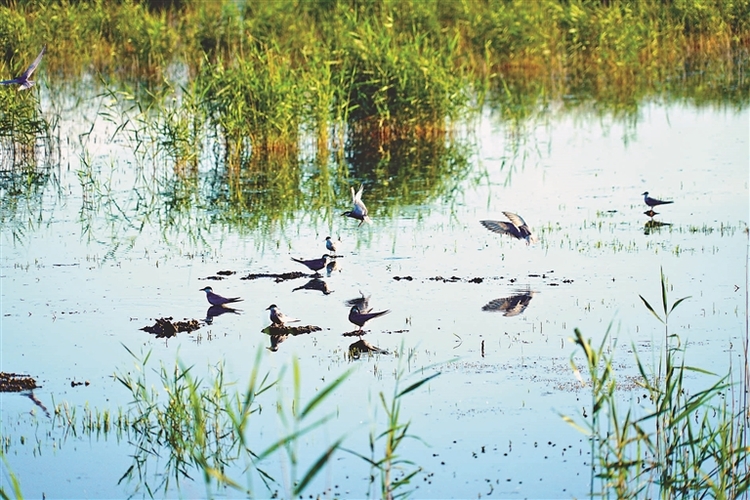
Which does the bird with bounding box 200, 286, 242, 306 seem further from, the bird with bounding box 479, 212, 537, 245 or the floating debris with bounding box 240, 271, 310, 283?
the bird with bounding box 479, 212, 537, 245

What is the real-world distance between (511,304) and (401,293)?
0.94 meters

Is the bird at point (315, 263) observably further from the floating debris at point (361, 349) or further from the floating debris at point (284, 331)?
the floating debris at point (361, 349)

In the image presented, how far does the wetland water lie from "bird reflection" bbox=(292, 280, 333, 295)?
0.06 m

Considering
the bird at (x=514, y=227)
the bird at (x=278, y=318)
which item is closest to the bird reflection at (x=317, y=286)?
the bird at (x=278, y=318)

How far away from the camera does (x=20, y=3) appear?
914 inches

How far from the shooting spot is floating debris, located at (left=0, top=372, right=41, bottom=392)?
7738mm

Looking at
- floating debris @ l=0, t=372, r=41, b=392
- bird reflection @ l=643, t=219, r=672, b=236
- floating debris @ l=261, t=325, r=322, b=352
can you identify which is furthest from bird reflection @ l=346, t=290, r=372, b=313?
bird reflection @ l=643, t=219, r=672, b=236

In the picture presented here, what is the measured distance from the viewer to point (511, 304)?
9.43 metres

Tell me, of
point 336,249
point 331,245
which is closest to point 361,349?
point 331,245

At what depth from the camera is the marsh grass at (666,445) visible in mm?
5148

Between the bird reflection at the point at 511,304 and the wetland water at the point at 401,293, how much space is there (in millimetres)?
65

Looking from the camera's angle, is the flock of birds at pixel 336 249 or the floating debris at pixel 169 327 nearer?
the flock of birds at pixel 336 249

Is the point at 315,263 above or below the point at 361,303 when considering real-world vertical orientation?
above

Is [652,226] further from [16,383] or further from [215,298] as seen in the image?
[16,383]
